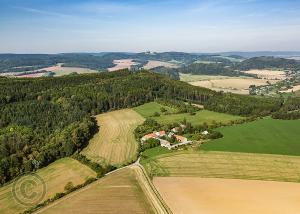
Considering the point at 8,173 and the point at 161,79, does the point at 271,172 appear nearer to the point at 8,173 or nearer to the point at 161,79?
the point at 8,173

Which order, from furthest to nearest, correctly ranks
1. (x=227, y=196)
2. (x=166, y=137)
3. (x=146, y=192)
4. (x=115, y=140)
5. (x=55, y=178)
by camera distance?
1. (x=115, y=140)
2. (x=166, y=137)
3. (x=55, y=178)
4. (x=146, y=192)
5. (x=227, y=196)

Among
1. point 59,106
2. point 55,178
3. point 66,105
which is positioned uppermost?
point 66,105

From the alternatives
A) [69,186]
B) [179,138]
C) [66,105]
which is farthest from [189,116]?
[69,186]

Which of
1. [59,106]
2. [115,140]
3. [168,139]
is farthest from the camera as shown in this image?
[59,106]

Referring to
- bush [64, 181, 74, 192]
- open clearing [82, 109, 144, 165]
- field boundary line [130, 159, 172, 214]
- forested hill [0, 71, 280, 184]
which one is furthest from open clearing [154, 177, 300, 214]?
forested hill [0, 71, 280, 184]

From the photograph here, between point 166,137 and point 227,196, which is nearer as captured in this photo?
point 227,196

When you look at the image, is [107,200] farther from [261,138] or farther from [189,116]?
[189,116]

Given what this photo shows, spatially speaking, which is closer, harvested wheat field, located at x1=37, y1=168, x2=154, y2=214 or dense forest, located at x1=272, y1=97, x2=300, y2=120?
harvested wheat field, located at x1=37, y1=168, x2=154, y2=214

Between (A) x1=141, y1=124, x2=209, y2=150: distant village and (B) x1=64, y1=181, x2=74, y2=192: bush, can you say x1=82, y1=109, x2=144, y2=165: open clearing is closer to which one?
(A) x1=141, y1=124, x2=209, y2=150: distant village
